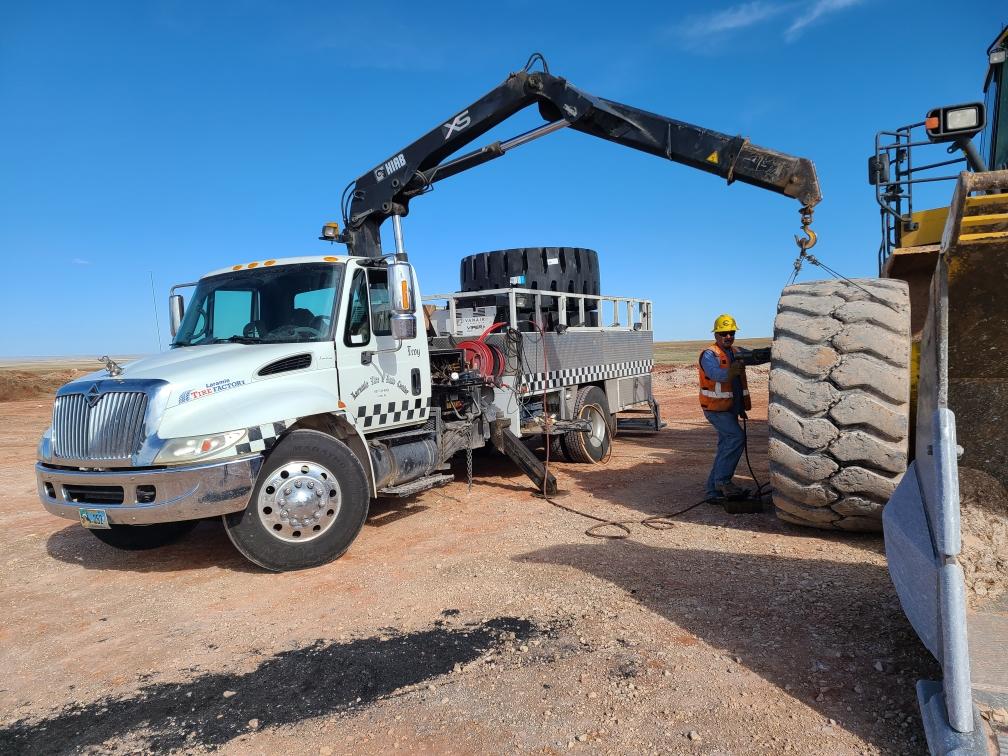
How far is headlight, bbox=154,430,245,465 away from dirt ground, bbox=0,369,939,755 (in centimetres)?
94

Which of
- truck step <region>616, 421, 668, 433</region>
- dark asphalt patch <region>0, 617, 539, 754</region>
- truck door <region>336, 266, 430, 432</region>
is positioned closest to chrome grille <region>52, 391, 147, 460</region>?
truck door <region>336, 266, 430, 432</region>

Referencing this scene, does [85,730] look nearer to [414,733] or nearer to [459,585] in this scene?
[414,733]

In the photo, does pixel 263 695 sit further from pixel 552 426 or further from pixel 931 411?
pixel 552 426

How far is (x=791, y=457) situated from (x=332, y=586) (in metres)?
3.14

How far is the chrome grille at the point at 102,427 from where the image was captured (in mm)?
4535

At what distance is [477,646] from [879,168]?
508 centimetres

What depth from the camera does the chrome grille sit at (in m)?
4.54

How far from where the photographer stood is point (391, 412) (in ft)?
19.5

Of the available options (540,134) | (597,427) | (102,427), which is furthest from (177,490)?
(597,427)

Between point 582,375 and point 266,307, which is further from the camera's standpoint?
point 582,375

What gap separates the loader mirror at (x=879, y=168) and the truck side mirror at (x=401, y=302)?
4032 mm

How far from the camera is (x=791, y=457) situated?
4.39 meters

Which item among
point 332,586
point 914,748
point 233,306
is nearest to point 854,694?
point 914,748

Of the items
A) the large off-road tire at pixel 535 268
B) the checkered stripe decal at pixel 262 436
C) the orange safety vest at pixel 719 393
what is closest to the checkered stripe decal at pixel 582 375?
the large off-road tire at pixel 535 268
